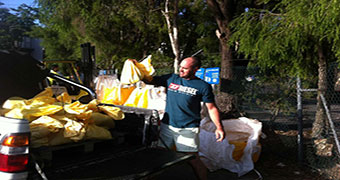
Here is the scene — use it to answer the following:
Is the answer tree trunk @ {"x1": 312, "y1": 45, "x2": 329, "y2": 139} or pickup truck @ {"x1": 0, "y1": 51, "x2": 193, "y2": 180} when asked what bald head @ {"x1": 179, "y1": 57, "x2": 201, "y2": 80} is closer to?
pickup truck @ {"x1": 0, "y1": 51, "x2": 193, "y2": 180}

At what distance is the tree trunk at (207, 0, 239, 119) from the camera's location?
23.4ft

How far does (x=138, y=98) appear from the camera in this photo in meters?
6.36

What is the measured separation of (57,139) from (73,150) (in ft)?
0.91

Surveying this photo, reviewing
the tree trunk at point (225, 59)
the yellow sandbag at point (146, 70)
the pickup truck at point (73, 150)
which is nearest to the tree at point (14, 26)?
the pickup truck at point (73, 150)

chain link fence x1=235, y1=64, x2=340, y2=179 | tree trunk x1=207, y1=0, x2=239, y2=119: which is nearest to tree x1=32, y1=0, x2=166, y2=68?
tree trunk x1=207, y1=0, x2=239, y2=119

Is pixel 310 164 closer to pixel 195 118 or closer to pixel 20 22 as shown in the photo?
pixel 195 118

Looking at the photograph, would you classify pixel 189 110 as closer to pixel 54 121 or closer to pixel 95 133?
pixel 95 133

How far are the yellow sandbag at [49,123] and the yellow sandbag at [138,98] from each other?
349 centimetres

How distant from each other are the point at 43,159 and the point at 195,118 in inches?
69.0

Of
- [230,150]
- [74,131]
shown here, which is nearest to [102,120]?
[74,131]

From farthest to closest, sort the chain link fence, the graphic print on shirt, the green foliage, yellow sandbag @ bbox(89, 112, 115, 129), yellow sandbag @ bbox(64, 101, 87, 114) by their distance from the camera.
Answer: the chain link fence, the green foliage, the graphic print on shirt, yellow sandbag @ bbox(89, 112, 115, 129), yellow sandbag @ bbox(64, 101, 87, 114)

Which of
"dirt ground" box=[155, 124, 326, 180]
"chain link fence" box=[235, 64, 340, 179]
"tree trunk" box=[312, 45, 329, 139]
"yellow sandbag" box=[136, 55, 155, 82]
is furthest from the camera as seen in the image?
"tree trunk" box=[312, 45, 329, 139]

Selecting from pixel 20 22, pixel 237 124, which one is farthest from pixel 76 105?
pixel 237 124

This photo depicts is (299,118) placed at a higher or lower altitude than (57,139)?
lower
